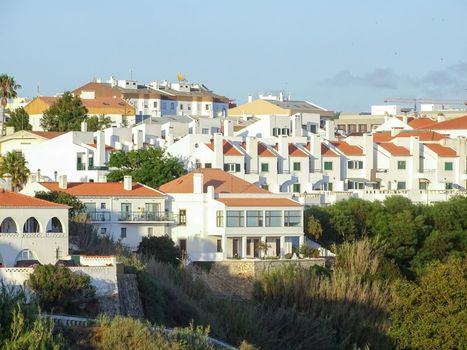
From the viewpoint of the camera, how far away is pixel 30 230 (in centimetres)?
5728

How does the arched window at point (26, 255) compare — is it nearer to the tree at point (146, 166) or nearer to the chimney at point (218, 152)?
the tree at point (146, 166)

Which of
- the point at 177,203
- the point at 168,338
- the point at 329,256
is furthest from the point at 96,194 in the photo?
the point at 168,338

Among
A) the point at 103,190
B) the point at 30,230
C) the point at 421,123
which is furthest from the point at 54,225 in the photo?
the point at 421,123

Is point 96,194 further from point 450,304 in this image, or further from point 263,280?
point 450,304

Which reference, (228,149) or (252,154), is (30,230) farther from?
(252,154)

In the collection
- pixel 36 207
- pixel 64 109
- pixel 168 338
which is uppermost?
pixel 64 109

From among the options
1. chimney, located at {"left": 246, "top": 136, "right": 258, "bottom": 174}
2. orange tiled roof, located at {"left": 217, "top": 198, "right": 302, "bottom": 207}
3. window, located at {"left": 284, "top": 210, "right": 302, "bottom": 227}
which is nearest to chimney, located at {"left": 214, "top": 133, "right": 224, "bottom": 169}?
chimney, located at {"left": 246, "top": 136, "right": 258, "bottom": 174}

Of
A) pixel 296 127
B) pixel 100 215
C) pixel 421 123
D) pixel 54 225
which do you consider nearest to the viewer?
pixel 54 225

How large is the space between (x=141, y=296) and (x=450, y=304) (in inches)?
447

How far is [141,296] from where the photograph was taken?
4972 centimetres

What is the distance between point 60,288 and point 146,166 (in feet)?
111

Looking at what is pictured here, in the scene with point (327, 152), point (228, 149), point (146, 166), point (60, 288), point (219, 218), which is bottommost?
point (60, 288)

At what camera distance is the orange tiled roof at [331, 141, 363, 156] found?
89.9 metres

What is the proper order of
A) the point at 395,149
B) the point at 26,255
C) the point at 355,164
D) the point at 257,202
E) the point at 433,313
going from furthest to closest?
the point at 395,149
the point at 355,164
the point at 257,202
the point at 26,255
the point at 433,313
